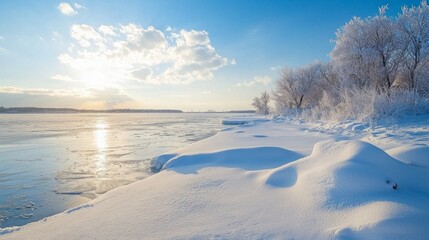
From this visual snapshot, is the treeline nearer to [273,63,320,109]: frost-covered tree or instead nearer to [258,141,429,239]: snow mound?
[258,141,429,239]: snow mound

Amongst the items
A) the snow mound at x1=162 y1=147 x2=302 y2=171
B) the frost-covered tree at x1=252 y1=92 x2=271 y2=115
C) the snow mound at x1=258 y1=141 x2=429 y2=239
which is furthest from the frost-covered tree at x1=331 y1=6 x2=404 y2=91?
the frost-covered tree at x1=252 y1=92 x2=271 y2=115

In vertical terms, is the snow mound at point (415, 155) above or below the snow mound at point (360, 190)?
above

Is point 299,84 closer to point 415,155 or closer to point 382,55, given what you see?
point 382,55

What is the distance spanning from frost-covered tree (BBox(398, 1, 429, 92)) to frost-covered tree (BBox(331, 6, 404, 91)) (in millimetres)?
581

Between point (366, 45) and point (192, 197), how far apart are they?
916 inches

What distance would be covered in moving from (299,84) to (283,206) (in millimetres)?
42449

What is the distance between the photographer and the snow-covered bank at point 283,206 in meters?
2.23

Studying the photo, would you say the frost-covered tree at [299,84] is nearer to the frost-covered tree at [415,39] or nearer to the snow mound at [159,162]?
the frost-covered tree at [415,39]

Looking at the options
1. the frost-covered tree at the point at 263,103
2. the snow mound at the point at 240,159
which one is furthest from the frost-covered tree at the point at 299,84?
the snow mound at the point at 240,159

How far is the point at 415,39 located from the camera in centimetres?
1836

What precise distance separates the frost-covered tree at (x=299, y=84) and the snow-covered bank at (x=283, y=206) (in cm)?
4050

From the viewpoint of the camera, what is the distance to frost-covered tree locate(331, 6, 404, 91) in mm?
19609

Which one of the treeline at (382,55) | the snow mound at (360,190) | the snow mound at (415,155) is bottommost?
the snow mound at (360,190)

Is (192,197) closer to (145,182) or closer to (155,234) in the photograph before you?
(155,234)
